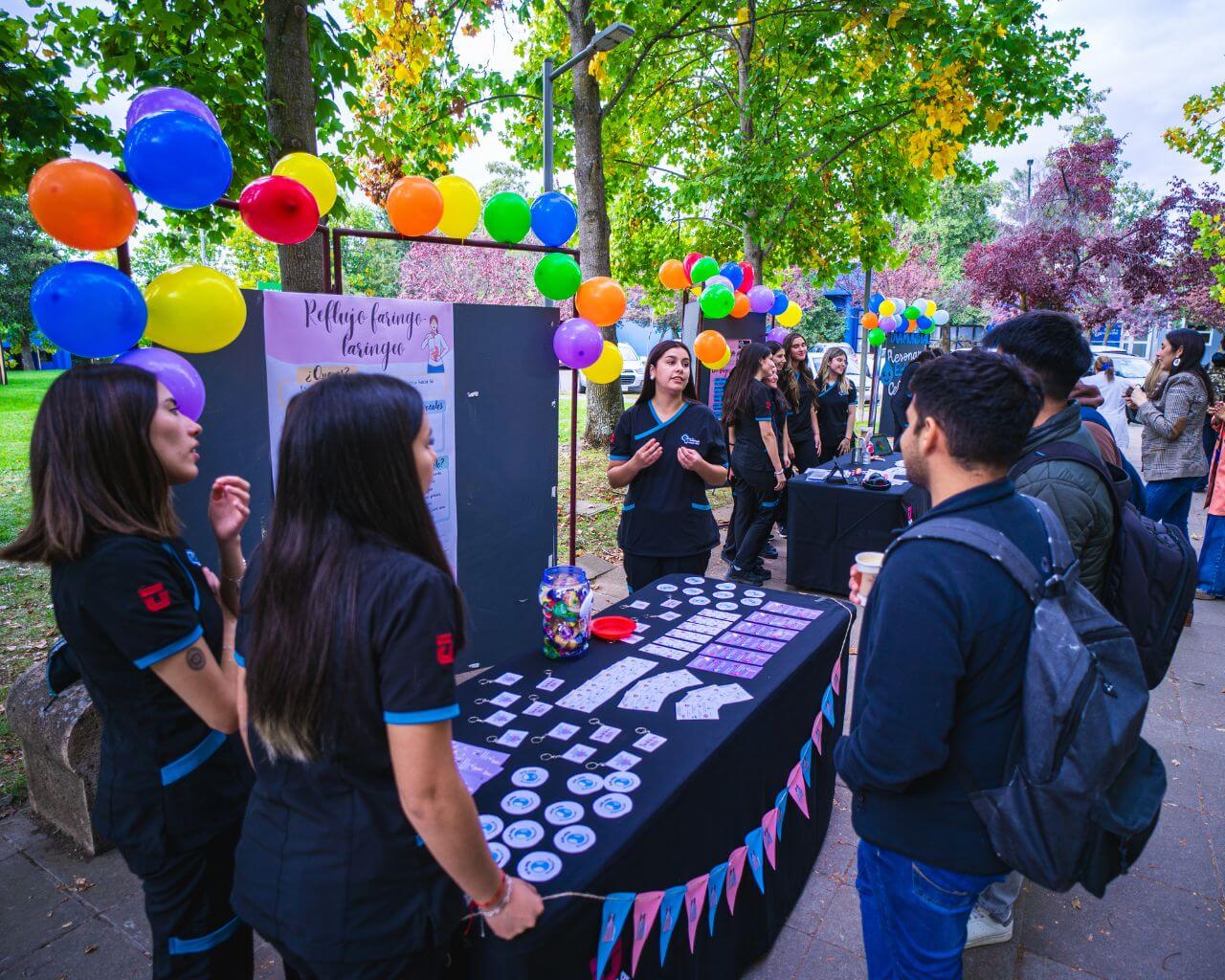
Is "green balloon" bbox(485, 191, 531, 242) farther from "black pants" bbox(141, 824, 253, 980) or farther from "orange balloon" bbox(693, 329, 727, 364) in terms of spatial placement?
"orange balloon" bbox(693, 329, 727, 364)

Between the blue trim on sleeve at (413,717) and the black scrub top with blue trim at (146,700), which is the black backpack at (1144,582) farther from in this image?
the black scrub top with blue trim at (146,700)

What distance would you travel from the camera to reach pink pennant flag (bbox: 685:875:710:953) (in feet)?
5.76

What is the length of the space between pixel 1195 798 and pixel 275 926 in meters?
3.75

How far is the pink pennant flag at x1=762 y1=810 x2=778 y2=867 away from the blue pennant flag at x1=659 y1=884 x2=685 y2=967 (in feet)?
1.70

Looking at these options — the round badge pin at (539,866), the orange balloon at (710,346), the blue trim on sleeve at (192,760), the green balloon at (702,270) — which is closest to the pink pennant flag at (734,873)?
the round badge pin at (539,866)

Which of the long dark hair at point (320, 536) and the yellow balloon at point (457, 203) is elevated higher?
the yellow balloon at point (457, 203)

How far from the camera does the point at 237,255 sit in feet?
64.4

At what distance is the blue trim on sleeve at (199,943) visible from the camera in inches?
63.8

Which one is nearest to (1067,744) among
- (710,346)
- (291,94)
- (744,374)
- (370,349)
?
(370,349)

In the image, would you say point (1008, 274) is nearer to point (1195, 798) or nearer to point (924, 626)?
point (1195, 798)

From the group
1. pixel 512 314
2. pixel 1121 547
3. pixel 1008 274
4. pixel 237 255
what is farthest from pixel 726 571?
pixel 237 255

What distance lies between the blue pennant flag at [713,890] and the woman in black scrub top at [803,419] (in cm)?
511

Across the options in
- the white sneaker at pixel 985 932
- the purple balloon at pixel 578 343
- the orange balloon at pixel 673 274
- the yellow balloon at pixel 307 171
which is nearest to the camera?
the white sneaker at pixel 985 932

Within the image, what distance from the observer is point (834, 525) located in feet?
18.4
